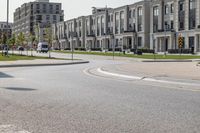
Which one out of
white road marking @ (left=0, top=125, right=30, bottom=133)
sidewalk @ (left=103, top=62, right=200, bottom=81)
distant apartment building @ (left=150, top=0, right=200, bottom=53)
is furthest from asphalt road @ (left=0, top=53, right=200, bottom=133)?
distant apartment building @ (left=150, top=0, right=200, bottom=53)

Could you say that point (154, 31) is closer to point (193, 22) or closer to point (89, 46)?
point (193, 22)

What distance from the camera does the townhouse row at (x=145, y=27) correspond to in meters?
81.2

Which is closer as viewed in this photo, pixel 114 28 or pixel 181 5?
pixel 181 5

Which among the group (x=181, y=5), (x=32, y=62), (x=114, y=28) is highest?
(x=181, y=5)

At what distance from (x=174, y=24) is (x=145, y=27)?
13637mm

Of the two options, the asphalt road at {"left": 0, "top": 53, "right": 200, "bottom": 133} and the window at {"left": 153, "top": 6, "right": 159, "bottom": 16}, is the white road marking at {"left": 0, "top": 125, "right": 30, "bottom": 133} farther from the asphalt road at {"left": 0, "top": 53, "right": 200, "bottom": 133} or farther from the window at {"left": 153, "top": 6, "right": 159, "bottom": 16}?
the window at {"left": 153, "top": 6, "right": 159, "bottom": 16}

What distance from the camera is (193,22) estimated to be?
266 feet

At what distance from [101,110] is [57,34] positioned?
159403 millimetres

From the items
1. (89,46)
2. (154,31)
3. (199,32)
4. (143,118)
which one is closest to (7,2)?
(199,32)

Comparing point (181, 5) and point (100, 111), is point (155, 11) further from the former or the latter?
point (100, 111)

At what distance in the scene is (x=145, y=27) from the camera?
9931cm

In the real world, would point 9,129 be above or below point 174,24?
below

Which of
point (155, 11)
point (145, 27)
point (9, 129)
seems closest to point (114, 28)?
point (145, 27)

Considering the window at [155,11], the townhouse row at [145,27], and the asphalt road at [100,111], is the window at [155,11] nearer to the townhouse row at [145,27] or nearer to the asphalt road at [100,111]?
the townhouse row at [145,27]
